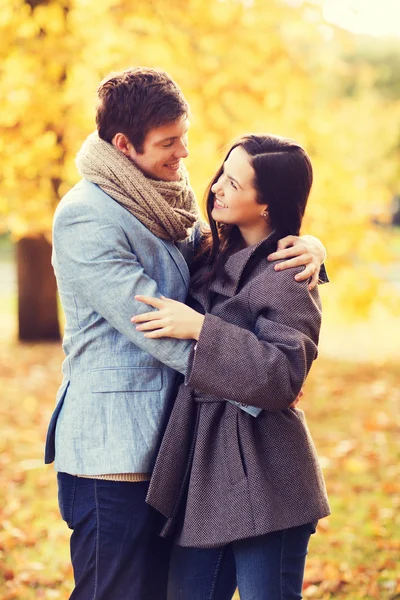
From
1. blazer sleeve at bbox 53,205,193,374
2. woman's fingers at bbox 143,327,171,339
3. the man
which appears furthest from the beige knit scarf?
woman's fingers at bbox 143,327,171,339

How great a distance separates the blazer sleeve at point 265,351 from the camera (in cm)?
217

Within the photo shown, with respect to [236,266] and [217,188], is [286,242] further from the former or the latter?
[217,188]

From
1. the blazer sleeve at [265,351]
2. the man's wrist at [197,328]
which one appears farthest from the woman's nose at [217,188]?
Result: the man's wrist at [197,328]

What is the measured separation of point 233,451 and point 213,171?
14.0ft

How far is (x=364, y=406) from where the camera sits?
7410mm

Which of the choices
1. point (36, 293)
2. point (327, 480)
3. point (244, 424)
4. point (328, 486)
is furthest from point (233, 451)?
point (36, 293)

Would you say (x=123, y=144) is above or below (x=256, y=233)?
above

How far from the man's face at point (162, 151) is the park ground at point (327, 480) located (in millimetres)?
2354

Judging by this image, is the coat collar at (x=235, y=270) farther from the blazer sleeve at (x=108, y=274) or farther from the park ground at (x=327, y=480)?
the park ground at (x=327, y=480)

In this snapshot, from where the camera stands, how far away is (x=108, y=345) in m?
2.34

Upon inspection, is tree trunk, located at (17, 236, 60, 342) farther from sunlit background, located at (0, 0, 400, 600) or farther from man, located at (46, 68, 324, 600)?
man, located at (46, 68, 324, 600)

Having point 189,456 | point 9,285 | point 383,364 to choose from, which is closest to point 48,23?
point 189,456

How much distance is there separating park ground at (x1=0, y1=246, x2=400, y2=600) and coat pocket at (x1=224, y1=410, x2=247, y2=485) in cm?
187

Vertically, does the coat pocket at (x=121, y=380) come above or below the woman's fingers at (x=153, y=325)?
below
